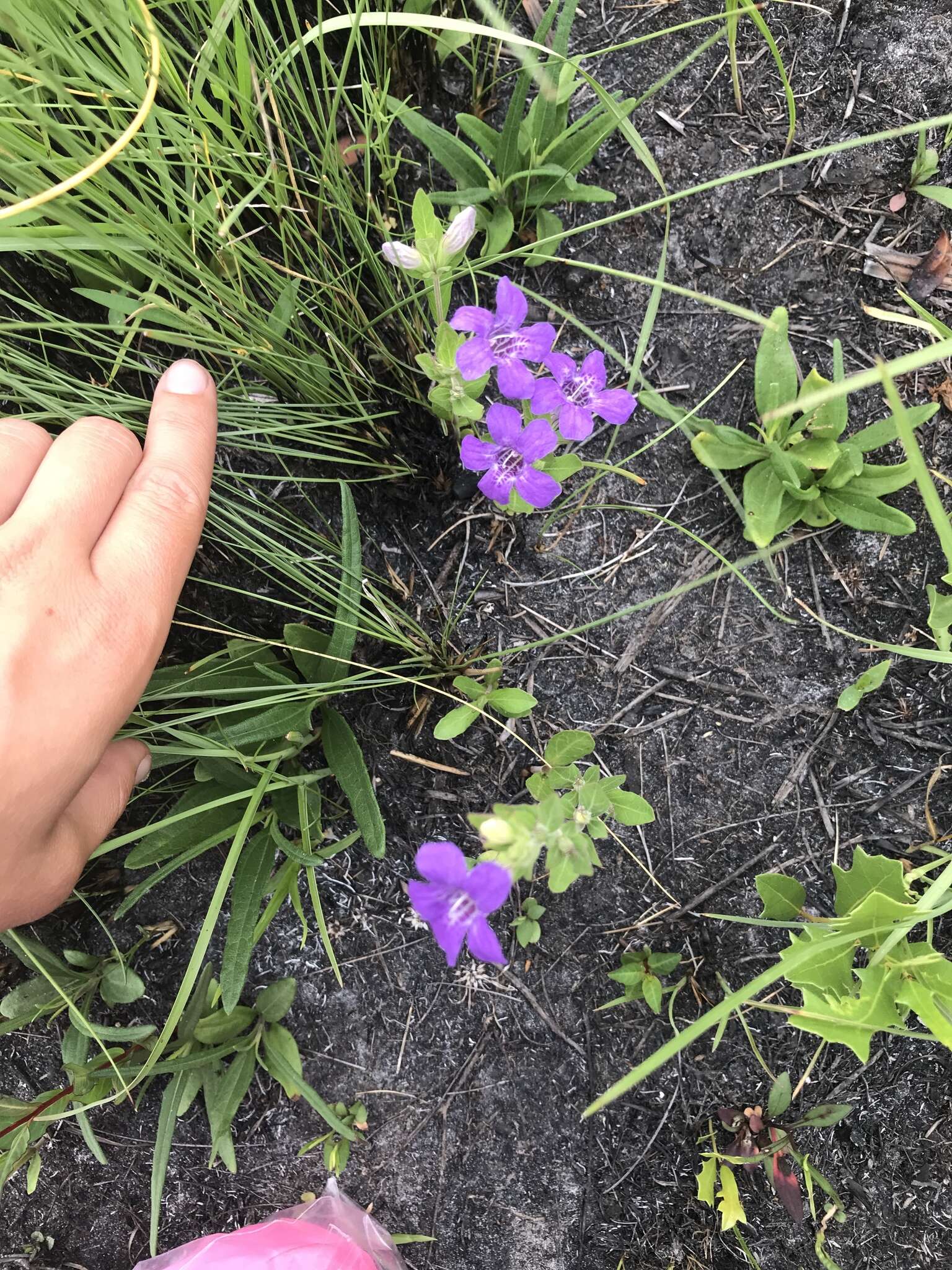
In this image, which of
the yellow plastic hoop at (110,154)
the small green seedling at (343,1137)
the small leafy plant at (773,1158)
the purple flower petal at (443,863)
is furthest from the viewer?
Result: the small green seedling at (343,1137)

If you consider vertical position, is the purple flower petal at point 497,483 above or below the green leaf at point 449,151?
below

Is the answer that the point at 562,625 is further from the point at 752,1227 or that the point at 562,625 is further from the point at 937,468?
the point at 752,1227

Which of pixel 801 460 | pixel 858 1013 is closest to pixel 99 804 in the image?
pixel 858 1013

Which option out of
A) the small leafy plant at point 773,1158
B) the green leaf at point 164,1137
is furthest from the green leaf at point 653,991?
the green leaf at point 164,1137

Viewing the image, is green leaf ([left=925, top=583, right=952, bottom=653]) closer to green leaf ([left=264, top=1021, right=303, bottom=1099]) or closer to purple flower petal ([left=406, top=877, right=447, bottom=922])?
purple flower petal ([left=406, top=877, right=447, bottom=922])

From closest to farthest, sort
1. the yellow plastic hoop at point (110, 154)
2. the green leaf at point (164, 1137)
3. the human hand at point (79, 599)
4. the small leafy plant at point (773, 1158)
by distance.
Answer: the yellow plastic hoop at point (110, 154) → the human hand at point (79, 599) → the green leaf at point (164, 1137) → the small leafy plant at point (773, 1158)

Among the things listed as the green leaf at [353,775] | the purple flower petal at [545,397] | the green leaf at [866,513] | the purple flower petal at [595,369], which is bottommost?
the green leaf at [353,775]

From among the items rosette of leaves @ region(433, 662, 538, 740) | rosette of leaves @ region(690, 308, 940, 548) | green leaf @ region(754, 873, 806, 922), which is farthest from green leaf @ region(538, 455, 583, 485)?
green leaf @ region(754, 873, 806, 922)

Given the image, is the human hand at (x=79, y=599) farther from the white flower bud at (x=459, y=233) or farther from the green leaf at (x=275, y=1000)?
the green leaf at (x=275, y=1000)
